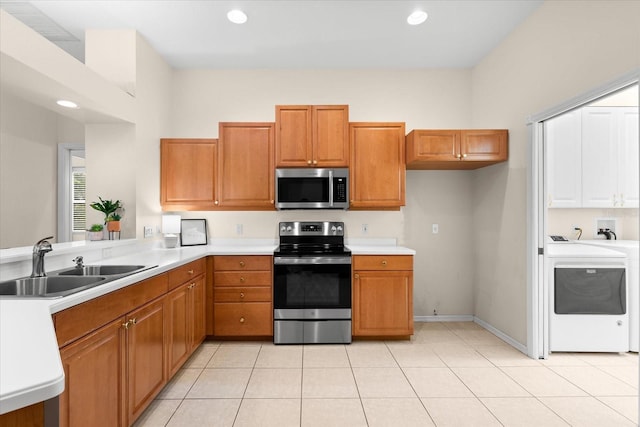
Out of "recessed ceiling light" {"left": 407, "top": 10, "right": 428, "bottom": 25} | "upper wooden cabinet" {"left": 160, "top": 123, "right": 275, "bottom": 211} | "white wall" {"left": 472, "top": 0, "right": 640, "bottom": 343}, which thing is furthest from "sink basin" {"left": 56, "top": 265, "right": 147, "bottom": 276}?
"white wall" {"left": 472, "top": 0, "right": 640, "bottom": 343}

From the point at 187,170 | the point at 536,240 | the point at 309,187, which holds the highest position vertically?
the point at 187,170

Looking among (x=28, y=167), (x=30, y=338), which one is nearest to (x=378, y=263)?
(x=30, y=338)

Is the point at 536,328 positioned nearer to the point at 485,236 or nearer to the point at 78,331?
the point at 485,236

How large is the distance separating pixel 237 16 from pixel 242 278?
2.35 m

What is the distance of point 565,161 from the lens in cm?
346

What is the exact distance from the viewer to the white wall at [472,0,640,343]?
7.47 feet

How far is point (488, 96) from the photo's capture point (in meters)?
3.79

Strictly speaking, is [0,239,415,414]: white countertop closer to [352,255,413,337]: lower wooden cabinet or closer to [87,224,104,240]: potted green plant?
[87,224,104,240]: potted green plant

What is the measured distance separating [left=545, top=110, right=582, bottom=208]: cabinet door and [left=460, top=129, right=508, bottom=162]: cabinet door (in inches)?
17.4

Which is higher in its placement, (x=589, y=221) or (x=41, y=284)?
(x=589, y=221)

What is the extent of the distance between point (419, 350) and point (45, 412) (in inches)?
113

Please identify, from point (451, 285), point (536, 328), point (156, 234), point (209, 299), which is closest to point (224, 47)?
point (156, 234)

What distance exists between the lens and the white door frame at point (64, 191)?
425cm

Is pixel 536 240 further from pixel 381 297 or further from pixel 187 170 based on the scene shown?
pixel 187 170
